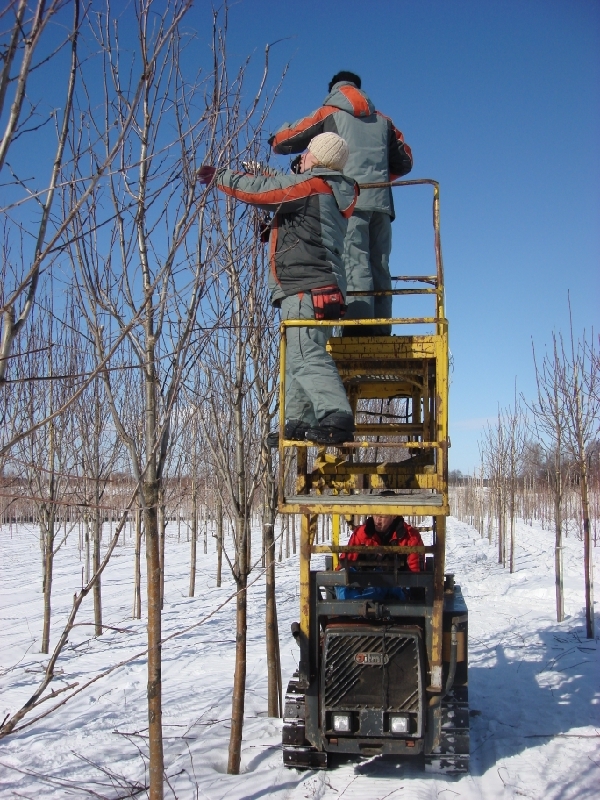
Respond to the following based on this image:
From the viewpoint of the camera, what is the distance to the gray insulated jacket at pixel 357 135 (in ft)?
16.0

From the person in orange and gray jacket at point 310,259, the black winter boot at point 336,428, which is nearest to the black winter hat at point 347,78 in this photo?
the person in orange and gray jacket at point 310,259

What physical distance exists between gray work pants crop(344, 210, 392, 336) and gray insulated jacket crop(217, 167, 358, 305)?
2.49ft

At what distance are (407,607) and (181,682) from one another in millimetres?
Answer: 4458

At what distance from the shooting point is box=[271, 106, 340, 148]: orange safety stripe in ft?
15.9

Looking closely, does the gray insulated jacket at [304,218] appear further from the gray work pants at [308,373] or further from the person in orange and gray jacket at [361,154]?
the person in orange and gray jacket at [361,154]

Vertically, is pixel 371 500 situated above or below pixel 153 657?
above

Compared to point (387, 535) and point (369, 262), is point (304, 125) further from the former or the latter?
point (387, 535)

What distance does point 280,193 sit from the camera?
3963 millimetres

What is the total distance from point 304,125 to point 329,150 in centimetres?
92

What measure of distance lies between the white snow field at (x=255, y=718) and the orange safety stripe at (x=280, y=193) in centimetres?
246

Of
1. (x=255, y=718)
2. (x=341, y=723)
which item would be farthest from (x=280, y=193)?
(x=255, y=718)

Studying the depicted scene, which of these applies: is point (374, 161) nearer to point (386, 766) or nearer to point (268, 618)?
point (268, 618)

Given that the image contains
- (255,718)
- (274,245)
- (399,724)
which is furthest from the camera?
(255,718)

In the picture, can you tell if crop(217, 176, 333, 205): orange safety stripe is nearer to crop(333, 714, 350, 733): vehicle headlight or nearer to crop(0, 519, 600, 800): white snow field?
crop(0, 519, 600, 800): white snow field
